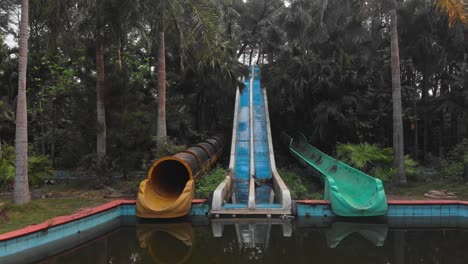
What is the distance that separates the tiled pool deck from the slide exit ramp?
2.04 ft

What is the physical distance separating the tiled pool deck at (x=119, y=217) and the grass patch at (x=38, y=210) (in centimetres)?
55

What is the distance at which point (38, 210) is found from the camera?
8.99 m

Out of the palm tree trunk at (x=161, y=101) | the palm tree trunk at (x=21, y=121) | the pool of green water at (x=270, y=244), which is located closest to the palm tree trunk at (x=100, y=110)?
the palm tree trunk at (x=161, y=101)

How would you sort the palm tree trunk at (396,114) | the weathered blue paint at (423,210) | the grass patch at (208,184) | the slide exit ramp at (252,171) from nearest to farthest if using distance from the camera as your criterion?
1. the weathered blue paint at (423,210)
2. the slide exit ramp at (252,171)
3. the grass patch at (208,184)
4. the palm tree trunk at (396,114)

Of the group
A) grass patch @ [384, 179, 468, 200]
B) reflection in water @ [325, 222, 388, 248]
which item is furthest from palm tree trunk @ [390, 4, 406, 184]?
reflection in water @ [325, 222, 388, 248]

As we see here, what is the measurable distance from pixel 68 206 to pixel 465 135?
52.2 ft

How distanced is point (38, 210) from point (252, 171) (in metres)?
7.47

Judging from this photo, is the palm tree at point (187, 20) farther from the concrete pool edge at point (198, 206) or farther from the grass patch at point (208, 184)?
the concrete pool edge at point (198, 206)

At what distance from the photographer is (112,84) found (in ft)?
45.7

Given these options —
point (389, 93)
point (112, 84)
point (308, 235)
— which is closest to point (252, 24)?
point (389, 93)

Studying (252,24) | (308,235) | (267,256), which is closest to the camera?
(267,256)

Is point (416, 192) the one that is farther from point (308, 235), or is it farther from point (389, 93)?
point (389, 93)

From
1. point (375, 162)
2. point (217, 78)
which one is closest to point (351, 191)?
point (375, 162)

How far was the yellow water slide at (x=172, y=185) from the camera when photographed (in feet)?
30.6
